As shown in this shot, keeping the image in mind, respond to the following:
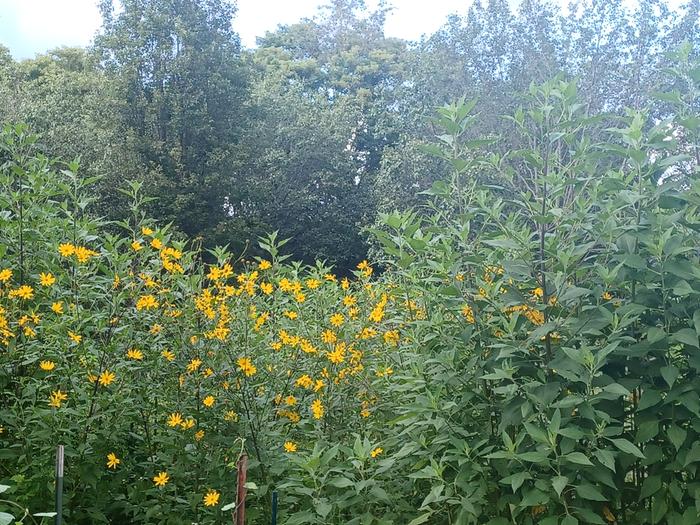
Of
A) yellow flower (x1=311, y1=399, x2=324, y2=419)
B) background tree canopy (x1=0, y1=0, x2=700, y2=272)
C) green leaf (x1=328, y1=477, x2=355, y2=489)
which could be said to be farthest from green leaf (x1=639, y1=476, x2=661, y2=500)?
background tree canopy (x1=0, y1=0, x2=700, y2=272)

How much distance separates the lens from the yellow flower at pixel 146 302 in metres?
2.55

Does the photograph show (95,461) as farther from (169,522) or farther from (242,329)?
(242,329)

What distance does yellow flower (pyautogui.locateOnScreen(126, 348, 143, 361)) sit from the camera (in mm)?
2547

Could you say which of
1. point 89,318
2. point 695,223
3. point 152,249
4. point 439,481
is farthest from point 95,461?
point 695,223

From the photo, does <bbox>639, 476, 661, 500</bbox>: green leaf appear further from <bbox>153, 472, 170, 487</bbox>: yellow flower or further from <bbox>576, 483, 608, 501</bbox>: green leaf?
<bbox>153, 472, 170, 487</bbox>: yellow flower

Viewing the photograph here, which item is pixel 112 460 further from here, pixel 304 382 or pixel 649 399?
pixel 649 399

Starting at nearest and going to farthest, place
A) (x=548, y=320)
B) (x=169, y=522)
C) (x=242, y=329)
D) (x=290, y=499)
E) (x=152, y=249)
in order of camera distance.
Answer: (x=548, y=320)
(x=290, y=499)
(x=169, y=522)
(x=242, y=329)
(x=152, y=249)

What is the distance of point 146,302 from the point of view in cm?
256

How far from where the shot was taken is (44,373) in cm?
273

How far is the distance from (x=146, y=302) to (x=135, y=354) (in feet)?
0.61

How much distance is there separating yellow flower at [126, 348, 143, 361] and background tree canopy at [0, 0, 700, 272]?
42.4 ft

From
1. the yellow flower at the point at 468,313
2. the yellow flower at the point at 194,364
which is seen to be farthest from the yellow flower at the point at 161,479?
the yellow flower at the point at 468,313

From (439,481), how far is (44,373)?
1554 mm

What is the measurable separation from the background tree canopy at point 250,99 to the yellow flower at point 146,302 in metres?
13.0
